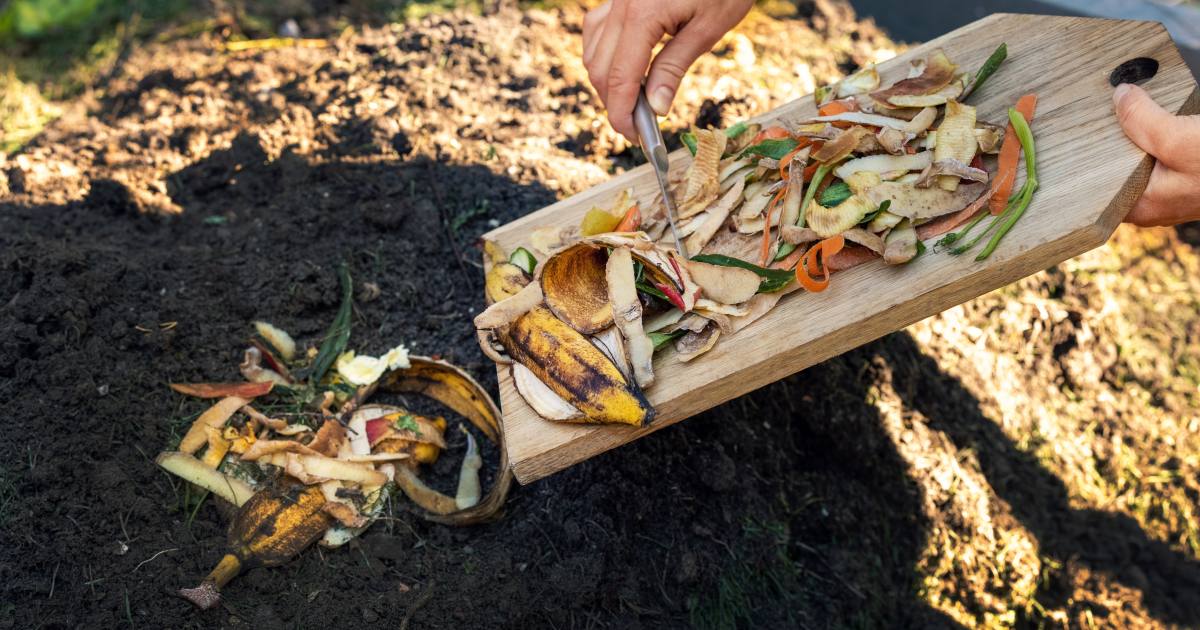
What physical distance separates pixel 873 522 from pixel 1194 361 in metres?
1.97

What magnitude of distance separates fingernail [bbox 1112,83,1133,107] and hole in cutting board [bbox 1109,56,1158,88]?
0.18ft

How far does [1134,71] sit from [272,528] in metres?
2.65

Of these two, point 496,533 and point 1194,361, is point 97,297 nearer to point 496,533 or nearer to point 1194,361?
point 496,533

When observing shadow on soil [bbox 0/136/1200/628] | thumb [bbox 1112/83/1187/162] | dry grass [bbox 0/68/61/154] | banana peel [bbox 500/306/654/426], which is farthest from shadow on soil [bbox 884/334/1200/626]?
dry grass [bbox 0/68/61/154]

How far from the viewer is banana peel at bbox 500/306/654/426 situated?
2076 mm

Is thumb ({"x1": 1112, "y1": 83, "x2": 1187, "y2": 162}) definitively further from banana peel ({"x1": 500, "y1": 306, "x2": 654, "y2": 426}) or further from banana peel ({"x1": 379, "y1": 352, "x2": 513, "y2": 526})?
banana peel ({"x1": 379, "y1": 352, "x2": 513, "y2": 526})

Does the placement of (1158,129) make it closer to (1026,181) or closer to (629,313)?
(1026,181)

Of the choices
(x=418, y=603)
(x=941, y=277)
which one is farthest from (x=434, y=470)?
(x=941, y=277)

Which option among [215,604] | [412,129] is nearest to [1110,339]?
[412,129]

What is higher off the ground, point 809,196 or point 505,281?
point 809,196

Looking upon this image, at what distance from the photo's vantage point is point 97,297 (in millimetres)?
2656

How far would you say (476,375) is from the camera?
2.74 m

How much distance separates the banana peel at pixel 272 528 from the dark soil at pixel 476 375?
0.05 m

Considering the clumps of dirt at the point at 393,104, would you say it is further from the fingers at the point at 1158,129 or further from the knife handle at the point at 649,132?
the fingers at the point at 1158,129
